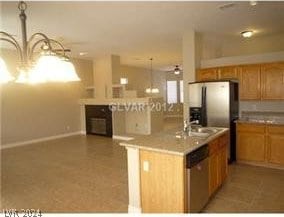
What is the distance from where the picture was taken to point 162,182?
2594mm

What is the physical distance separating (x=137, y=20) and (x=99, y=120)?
4.67 metres

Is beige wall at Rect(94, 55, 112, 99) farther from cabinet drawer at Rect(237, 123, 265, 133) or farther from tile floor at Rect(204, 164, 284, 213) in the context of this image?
tile floor at Rect(204, 164, 284, 213)

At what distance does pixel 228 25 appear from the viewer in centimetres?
487

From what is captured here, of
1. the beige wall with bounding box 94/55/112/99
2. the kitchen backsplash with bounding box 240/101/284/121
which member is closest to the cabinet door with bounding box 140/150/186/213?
the kitchen backsplash with bounding box 240/101/284/121

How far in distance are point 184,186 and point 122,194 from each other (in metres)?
1.35

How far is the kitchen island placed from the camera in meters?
2.47

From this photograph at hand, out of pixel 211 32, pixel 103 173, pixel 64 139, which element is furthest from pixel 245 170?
pixel 64 139

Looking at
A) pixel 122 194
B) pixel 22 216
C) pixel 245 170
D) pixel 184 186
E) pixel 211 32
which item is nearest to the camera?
pixel 184 186

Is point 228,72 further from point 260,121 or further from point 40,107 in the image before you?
point 40,107

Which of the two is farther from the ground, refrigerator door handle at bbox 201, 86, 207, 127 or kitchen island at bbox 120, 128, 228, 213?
refrigerator door handle at bbox 201, 86, 207, 127

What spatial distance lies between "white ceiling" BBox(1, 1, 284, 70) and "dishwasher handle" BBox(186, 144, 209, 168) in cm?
229

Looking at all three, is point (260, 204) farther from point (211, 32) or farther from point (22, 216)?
point (211, 32)

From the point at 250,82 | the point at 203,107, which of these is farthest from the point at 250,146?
the point at 250,82

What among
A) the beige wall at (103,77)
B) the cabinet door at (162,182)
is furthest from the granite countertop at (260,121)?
the beige wall at (103,77)
